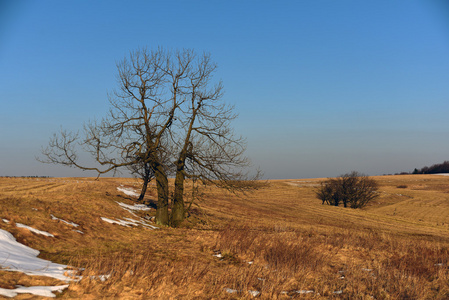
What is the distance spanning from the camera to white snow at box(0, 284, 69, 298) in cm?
416

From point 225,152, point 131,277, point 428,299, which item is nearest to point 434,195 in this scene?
point 225,152

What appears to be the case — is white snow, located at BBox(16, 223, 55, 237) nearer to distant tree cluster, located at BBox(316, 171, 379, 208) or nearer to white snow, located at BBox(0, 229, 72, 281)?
white snow, located at BBox(0, 229, 72, 281)

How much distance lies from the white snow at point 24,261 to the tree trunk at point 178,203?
8.25m

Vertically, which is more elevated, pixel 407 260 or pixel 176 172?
pixel 176 172

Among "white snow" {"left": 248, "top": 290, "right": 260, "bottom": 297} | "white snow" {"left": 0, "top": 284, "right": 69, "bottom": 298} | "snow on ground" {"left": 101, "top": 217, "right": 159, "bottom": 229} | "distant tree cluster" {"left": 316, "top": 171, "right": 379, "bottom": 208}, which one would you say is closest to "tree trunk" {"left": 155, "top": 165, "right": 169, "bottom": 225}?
"snow on ground" {"left": 101, "top": 217, "right": 159, "bottom": 229}

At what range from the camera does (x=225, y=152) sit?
14617 millimetres

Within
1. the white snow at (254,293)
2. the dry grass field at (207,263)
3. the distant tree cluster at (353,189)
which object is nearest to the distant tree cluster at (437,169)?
the distant tree cluster at (353,189)

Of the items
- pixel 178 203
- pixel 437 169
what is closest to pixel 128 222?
pixel 178 203

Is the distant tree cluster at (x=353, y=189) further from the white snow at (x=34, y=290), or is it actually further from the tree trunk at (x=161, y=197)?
the white snow at (x=34, y=290)

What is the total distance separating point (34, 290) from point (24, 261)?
1750 mm

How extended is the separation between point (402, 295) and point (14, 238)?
335 inches

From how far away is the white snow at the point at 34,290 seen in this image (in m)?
4.16

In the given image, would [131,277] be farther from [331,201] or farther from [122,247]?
[331,201]

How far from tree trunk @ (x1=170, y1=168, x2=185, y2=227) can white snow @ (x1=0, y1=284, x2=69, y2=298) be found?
10351mm
